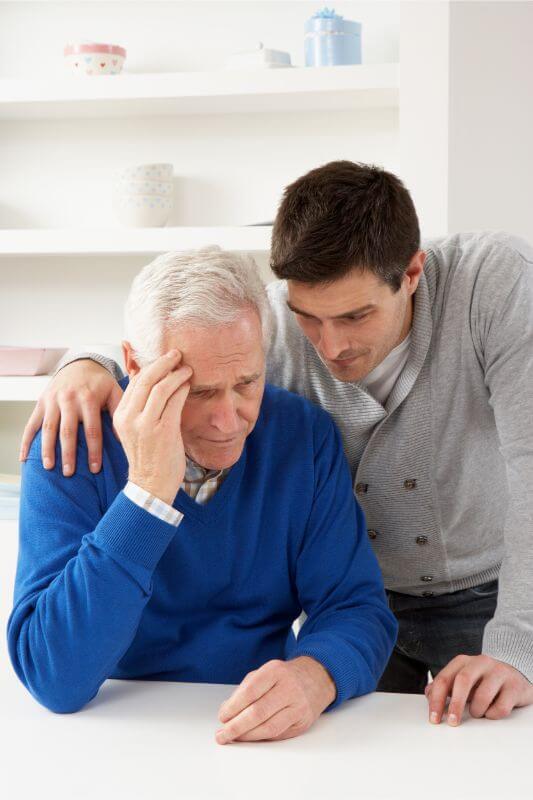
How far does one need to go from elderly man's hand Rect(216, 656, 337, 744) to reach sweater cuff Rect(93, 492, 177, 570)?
20 centimetres

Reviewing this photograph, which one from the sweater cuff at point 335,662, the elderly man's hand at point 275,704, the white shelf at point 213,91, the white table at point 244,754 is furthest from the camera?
the white shelf at point 213,91

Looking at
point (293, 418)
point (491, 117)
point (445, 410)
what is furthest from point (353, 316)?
point (491, 117)

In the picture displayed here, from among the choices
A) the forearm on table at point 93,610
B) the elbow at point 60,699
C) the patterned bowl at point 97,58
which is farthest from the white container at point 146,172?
the elbow at point 60,699

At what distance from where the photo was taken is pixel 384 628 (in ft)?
4.63

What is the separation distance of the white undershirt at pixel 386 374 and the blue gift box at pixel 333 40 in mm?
1528

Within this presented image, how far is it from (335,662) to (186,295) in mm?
543

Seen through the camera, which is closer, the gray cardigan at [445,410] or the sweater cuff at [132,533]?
the sweater cuff at [132,533]

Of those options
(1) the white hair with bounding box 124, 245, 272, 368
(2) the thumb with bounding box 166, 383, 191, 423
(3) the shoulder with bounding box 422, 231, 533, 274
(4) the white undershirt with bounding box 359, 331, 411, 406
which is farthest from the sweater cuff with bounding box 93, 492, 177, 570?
(3) the shoulder with bounding box 422, 231, 533, 274

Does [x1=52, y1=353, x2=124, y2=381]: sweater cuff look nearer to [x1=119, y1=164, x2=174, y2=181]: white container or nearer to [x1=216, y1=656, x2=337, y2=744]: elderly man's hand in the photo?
[x1=216, y1=656, x2=337, y2=744]: elderly man's hand

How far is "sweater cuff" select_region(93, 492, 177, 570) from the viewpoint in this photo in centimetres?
122

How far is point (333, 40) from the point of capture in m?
2.87

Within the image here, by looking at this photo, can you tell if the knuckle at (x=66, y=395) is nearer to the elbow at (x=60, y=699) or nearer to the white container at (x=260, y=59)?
the elbow at (x=60, y=699)

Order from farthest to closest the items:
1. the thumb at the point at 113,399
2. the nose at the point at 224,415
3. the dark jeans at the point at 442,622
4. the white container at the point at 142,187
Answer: the white container at the point at 142,187
the dark jeans at the point at 442,622
the thumb at the point at 113,399
the nose at the point at 224,415

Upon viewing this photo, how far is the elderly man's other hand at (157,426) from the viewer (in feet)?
4.17
